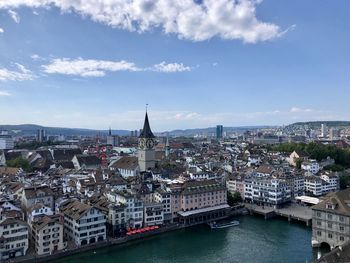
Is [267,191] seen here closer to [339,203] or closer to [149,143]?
[339,203]

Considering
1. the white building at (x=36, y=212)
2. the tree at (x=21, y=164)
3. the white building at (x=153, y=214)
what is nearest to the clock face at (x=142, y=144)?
the tree at (x=21, y=164)

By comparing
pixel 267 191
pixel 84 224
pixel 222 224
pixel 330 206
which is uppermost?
pixel 330 206

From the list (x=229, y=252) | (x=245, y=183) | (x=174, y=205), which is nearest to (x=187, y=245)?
(x=229, y=252)

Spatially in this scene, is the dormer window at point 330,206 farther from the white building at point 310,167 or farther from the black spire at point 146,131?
the black spire at point 146,131

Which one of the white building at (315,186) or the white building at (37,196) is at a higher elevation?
the white building at (37,196)

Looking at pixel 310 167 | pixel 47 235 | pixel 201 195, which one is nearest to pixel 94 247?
pixel 47 235

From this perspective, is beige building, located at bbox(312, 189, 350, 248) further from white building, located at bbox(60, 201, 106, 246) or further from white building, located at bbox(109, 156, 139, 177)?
white building, located at bbox(109, 156, 139, 177)
